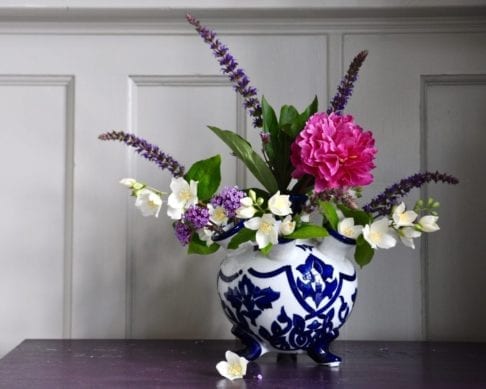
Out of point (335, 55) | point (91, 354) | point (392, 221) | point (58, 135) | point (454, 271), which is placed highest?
point (335, 55)

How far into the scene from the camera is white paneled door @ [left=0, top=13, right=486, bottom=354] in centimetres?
127

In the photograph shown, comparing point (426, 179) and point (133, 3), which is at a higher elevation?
point (133, 3)

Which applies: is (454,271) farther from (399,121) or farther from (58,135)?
(58,135)

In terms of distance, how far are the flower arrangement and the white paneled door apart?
281 mm

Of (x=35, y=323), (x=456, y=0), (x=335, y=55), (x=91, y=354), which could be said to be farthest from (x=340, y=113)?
(x=35, y=323)

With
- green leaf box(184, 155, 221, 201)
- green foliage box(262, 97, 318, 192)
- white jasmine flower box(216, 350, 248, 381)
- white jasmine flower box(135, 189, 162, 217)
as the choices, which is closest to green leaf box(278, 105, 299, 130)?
green foliage box(262, 97, 318, 192)

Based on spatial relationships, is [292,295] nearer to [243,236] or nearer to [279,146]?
[243,236]

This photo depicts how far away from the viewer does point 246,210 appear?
90 cm

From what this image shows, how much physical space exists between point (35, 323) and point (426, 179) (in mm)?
783

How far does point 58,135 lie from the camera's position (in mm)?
1299

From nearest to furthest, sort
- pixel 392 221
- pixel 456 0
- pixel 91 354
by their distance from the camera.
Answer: pixel 392 221, pixel 91 354, pixel 456 0

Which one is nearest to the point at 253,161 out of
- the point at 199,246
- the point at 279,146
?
the point at 279,146

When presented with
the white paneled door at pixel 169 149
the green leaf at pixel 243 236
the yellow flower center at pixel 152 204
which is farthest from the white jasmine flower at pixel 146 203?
the white paneled door at pixel 169 149

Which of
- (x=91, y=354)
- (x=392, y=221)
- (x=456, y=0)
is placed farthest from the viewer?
(x=456, y=0)
